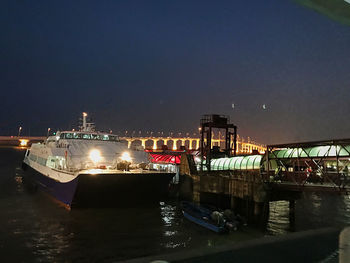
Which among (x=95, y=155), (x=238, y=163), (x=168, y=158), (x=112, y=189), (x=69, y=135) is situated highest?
(x=69, y=135)

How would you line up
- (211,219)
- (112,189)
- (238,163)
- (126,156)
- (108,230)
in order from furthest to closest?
(238,163) → (126,156) → (112,189) → (211,219) → (108,230)

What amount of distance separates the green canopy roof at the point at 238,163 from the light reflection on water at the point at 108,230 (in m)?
4.95

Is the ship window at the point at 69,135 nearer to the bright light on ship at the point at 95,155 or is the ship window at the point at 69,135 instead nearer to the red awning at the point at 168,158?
the bright light on ship at the point at 95,155

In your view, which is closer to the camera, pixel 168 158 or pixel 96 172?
pixel 96 172

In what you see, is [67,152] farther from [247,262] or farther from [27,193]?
[247,262]

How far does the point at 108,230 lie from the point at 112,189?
4.54 m

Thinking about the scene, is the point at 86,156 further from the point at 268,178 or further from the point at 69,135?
the point at 268,178

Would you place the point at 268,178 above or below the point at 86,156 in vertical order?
below

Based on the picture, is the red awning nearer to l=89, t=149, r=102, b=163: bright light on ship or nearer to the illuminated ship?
the illuminated ship

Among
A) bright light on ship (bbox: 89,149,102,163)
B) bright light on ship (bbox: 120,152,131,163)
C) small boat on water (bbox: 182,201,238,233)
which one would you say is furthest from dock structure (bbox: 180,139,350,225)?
bright light on ship (bbox: 89,149,102,163)

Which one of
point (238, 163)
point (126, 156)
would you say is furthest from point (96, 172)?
point (238, 163)

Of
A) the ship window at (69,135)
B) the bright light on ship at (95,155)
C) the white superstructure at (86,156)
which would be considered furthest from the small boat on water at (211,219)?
the ship window at (69,135)

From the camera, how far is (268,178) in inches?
894

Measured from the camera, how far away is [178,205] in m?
30.5
